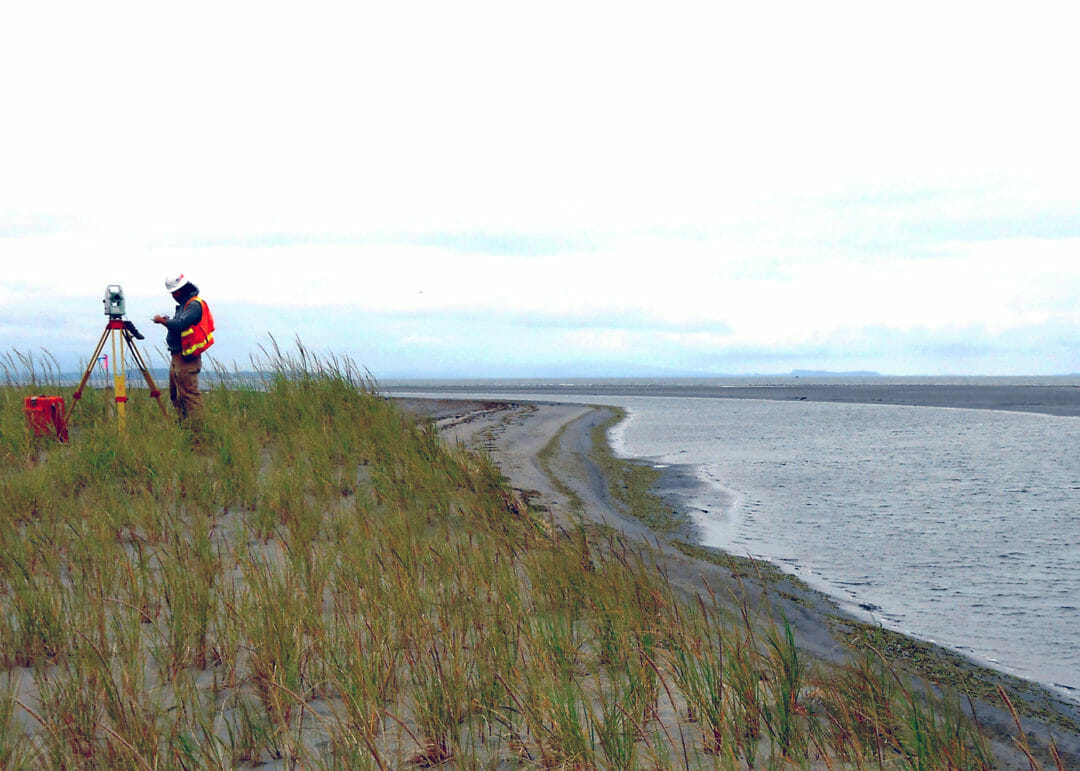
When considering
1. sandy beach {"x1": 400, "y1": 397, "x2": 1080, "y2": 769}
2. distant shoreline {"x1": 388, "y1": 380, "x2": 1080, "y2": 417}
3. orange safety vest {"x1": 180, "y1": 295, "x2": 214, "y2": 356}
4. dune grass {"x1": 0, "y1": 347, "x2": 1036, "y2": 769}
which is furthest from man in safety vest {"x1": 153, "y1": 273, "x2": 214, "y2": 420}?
distant shoreline {"x1": 388, "y1": 380, "x2": 1080, "y2": 417}

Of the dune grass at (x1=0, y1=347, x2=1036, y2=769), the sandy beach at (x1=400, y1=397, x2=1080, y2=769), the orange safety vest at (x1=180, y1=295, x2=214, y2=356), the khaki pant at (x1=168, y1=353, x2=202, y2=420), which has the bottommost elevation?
the sandy beach at (x1=400, y1=397, x2=1080, y2=769)

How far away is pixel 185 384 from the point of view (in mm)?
10688

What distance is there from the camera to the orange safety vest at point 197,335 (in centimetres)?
1051

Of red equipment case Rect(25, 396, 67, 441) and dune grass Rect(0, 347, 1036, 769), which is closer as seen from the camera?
dune grass Rect(0, 347, 1036, 769)

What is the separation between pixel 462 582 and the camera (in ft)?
16.8

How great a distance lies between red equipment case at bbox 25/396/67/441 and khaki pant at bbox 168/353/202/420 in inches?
54.2

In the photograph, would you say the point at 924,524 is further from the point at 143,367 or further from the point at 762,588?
the point at 143,367

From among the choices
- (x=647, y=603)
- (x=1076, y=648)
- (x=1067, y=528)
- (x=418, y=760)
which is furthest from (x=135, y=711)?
(x=1067, y=528)

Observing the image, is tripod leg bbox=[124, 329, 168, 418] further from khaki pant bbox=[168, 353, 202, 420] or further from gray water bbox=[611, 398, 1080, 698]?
gray water bbox=[611, 398, 1080, 698]

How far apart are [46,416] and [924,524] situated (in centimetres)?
1182

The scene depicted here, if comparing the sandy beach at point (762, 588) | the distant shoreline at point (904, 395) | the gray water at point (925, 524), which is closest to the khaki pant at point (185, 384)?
the sandy beach at point (762, 588)

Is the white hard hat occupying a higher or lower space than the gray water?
higher

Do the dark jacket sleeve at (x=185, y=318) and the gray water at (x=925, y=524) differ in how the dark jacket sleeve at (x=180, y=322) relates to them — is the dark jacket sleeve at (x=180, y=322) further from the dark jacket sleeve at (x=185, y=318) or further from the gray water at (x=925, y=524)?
the gray water at (x=925, y=524)

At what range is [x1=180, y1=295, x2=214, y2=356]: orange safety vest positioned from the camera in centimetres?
1051
